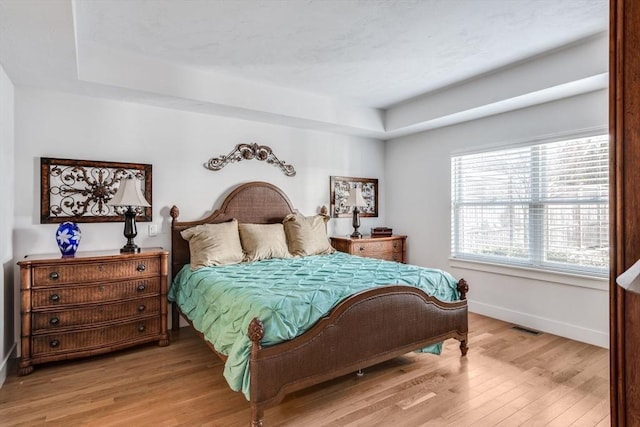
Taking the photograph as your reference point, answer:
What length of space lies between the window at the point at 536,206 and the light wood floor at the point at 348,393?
3.15 feet

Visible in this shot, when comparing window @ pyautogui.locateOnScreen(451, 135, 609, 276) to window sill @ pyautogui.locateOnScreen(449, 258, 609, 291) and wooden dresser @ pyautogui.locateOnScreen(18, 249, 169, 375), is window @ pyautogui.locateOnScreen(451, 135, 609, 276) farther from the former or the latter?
wooden dresser @ pyautogui.locateOnScreen(18, 249, 169, 375)

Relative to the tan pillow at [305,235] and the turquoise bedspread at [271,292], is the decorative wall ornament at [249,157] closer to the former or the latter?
the tan pillow at [305,235]

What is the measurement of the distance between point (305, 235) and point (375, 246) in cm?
108

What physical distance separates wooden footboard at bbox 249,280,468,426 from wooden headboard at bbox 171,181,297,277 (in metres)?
2.05

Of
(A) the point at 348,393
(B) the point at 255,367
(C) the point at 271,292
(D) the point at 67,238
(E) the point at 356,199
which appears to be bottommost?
(A) the point at 348,393

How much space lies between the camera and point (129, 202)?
3.08 metres

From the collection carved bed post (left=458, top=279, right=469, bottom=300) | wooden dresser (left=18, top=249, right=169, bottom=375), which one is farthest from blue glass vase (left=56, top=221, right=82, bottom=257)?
carved bed post (left=458, top=279, right=469, bottom=300)

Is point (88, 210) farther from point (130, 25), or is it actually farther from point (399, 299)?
point (399, 299)

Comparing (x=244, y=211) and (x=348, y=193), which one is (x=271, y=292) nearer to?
(x=244, y=211)

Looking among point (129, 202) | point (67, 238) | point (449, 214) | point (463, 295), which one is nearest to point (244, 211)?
point (129, 202)

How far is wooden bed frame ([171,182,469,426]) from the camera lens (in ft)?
6.28

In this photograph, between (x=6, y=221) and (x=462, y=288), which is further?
(x=462, y=288)

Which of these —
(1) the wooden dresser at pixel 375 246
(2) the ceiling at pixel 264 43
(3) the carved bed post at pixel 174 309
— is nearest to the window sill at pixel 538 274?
(1) the wooden dresser at pixel 375 246

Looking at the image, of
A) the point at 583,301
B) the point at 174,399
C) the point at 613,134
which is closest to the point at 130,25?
the point at 174,399
